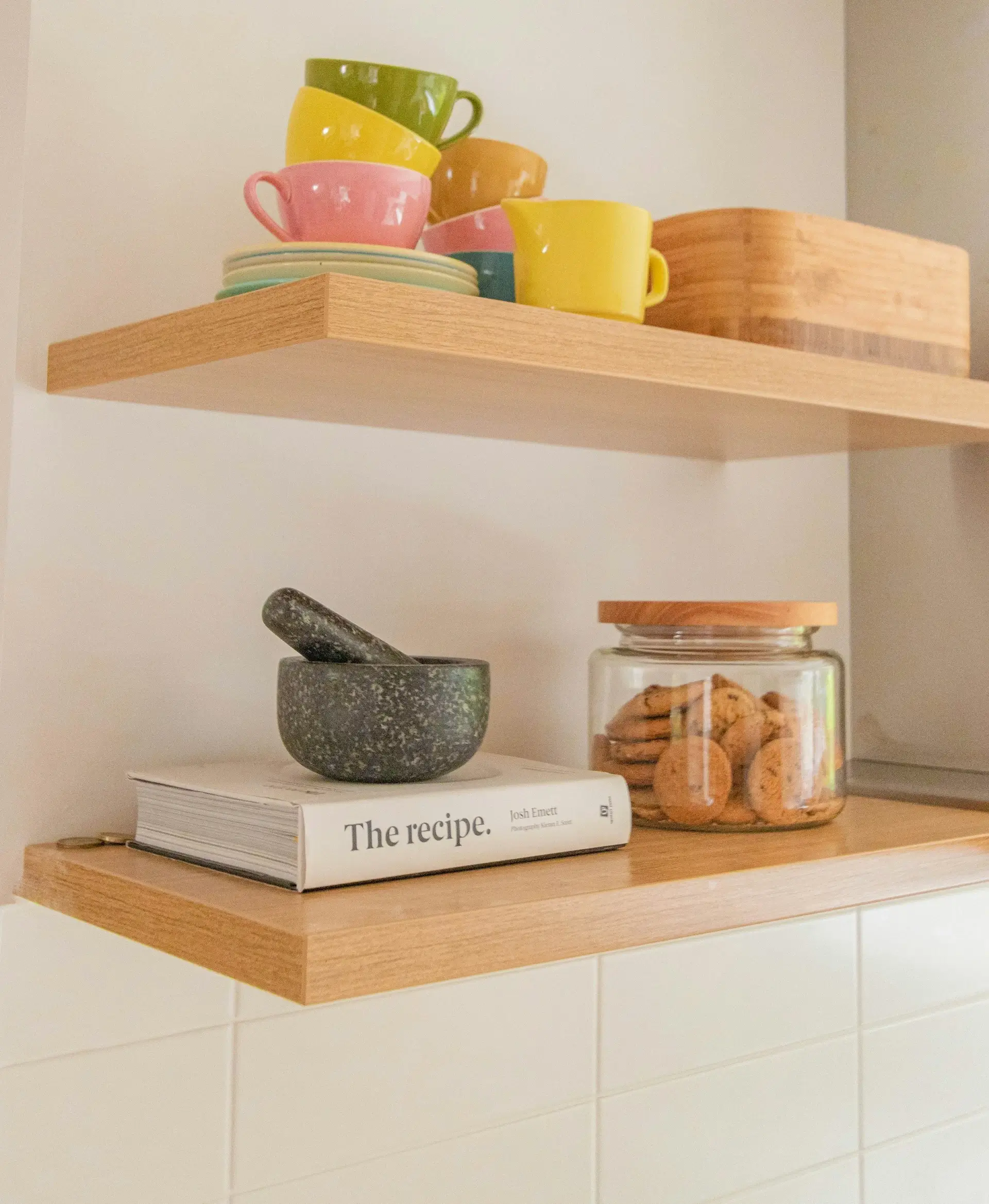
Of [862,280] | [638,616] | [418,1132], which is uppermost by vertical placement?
[862,280]

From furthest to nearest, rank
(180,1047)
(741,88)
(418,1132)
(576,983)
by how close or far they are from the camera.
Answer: (741,88), (576,983), (418,1132), (180,1047)

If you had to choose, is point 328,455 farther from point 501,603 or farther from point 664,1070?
point 664,1070

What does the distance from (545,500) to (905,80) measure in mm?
629

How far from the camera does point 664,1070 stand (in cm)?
114

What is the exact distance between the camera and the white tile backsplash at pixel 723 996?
1.12m

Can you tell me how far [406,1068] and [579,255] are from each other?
618mm

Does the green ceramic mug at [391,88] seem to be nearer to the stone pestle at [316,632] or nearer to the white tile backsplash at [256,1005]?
the stone pestle at [316,632]

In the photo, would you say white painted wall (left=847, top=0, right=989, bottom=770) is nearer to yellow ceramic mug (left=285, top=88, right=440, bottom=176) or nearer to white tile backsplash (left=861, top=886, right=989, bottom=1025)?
white tile backsplash (left=861, top=886, right=989, bottom=1025)

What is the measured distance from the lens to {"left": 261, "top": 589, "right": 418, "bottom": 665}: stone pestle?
818mm

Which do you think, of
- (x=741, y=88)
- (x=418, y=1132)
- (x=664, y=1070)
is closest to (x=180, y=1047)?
(x=418, y=1132)

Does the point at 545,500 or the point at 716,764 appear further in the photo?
the point at 545,500

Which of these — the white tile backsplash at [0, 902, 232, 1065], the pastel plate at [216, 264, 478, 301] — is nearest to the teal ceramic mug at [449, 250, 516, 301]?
the pastel plate at [216, 264, 478, 301]

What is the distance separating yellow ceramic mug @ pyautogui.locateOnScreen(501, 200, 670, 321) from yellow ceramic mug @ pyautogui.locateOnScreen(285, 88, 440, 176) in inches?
3.1

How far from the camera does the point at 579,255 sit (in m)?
0.82
